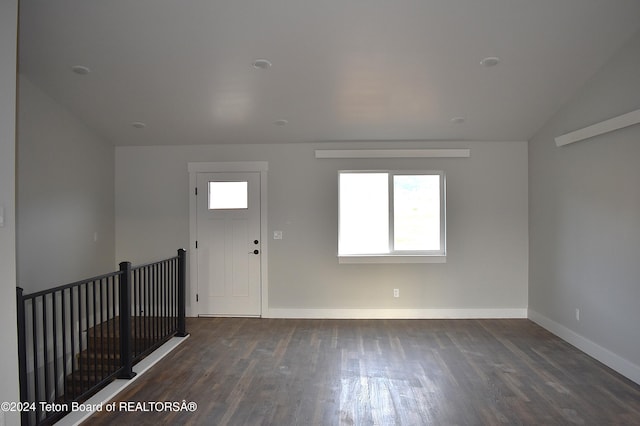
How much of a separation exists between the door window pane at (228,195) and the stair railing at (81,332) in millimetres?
1022

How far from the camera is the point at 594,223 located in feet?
12.6

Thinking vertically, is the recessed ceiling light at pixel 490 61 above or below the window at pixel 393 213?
above

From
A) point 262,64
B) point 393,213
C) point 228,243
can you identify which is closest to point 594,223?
point 393,213

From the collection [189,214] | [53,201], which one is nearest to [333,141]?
[189,214]

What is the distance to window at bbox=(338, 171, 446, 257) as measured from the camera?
522 cm

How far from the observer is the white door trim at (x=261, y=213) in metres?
Answer: 5.29

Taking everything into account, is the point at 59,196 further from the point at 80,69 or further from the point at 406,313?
the point at 406,313

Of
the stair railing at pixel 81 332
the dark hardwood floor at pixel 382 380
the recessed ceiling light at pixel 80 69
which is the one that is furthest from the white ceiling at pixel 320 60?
the dark hardwood floor at pixel 382 380

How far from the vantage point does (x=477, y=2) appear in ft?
9.21

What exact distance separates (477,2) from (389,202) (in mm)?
2789

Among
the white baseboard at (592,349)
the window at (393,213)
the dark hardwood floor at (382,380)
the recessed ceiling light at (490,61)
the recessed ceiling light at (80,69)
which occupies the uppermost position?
the recessed ceiling light at (80,69)

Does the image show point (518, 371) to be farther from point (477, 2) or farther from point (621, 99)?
point (477, 2)

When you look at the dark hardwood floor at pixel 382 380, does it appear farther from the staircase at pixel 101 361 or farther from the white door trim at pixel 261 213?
the white door trim at pixel 261 213

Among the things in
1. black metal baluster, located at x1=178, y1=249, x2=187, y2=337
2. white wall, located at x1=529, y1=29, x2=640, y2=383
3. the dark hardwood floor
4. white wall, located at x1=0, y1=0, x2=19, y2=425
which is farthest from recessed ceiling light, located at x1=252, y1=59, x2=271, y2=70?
white wall, located at x1=529, y1=29, x2=640, y2=383
